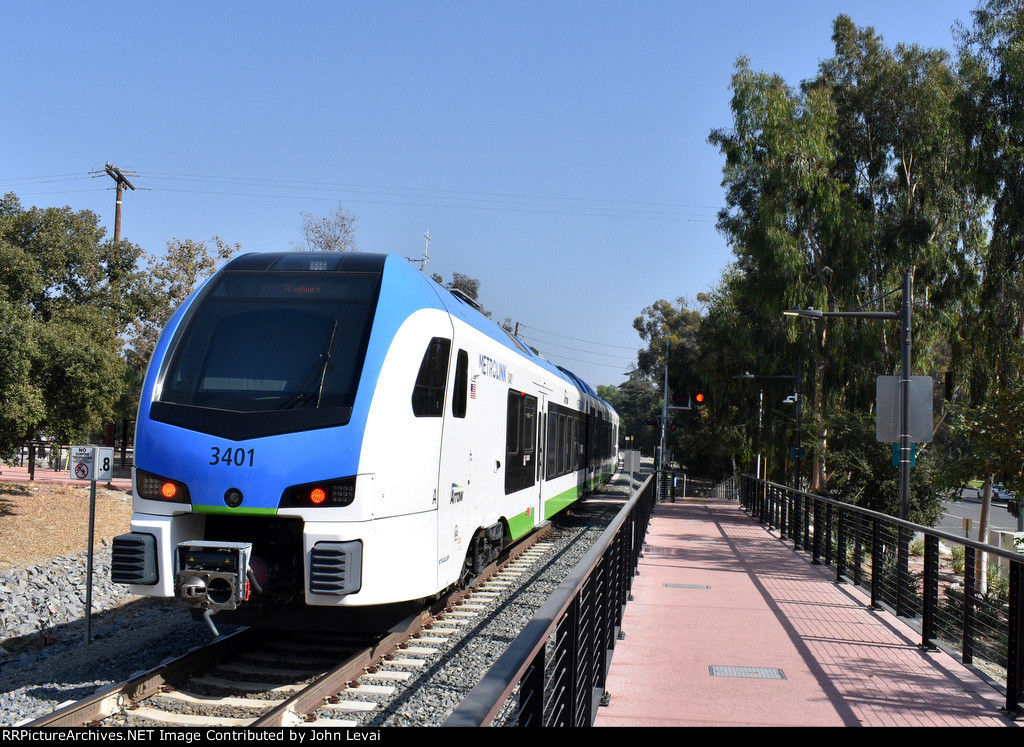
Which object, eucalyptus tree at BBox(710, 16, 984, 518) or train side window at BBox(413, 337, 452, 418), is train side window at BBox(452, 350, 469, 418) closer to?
train side window at BBox(413, 337, 452, 418)

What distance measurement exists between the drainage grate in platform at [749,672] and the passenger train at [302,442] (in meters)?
2.44

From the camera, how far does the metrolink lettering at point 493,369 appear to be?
9891 mm

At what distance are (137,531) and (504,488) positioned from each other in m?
5.13

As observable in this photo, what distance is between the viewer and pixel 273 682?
23.9 feet

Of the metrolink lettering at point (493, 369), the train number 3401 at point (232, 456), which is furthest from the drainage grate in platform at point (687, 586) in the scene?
the train number 3401 at point (232, 456)

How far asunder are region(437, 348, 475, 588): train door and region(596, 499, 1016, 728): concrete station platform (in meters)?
1.73

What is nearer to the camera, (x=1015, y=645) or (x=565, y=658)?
(x=565, y=658)

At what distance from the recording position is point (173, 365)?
25.3 ft

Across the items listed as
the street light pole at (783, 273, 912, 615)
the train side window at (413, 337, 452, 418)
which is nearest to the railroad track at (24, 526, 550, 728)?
the train side window at (413, 337, 452, 418)

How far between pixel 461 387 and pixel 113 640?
5.13 metres

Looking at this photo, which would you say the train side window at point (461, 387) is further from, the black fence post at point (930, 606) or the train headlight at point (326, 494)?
the black fence post at point (930, 606)

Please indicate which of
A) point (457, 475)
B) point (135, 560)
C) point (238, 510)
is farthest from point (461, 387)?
point (135, 560)

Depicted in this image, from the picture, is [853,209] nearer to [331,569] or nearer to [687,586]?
[687,586]

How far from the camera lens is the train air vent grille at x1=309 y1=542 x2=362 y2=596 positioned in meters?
6.71
